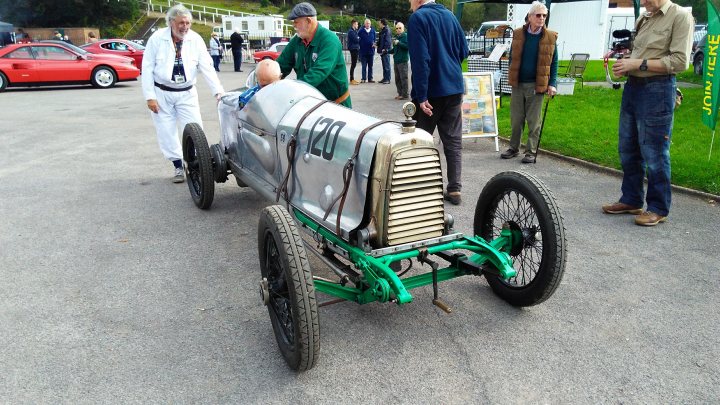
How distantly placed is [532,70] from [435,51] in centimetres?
241

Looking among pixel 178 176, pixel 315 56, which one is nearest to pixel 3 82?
pixel 178 176

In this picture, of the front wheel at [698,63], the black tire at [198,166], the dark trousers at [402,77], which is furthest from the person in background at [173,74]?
the front wheel at [698,63]

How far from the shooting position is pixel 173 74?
6.44 m

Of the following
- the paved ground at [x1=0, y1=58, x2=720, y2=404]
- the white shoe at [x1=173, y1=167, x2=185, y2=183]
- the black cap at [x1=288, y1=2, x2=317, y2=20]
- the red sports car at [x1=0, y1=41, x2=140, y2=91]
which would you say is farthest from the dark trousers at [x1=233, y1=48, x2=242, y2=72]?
the black cap at [x1=288, y1=2, x2=317, y2=20]

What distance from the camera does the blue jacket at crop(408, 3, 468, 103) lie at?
5.55 meters

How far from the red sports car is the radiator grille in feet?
60.1

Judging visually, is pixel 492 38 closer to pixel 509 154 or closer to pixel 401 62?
pixel 401 62

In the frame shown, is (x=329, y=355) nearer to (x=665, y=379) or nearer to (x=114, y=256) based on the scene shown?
(x=665, y=379)

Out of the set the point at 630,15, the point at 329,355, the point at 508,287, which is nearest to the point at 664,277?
the point at 508,287

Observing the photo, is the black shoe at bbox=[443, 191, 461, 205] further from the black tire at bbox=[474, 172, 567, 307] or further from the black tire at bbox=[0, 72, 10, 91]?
the black tire at bbox=[0, 72, 10, 91]

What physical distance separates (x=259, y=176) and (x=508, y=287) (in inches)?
94.7

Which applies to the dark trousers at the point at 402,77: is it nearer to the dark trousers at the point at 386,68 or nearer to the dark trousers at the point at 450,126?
the dark trousers at the point at 386,68

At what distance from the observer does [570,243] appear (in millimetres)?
4891

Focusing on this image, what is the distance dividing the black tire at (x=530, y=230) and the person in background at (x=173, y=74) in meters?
3.44
